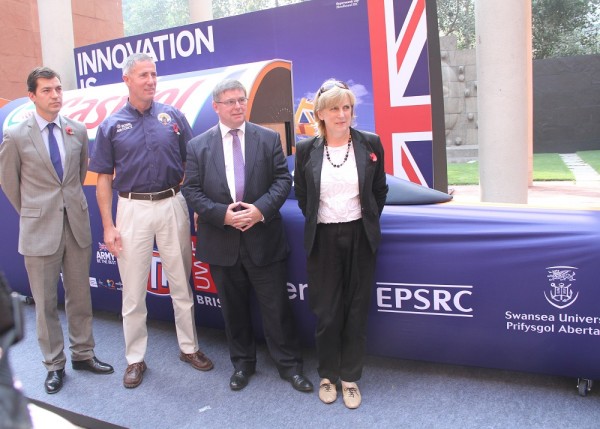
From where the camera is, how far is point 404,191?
2865 mm

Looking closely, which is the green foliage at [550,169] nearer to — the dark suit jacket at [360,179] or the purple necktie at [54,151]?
the dark suit jacket at [360,179]

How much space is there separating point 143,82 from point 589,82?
52.1 ft

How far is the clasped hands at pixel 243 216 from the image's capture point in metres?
2.62

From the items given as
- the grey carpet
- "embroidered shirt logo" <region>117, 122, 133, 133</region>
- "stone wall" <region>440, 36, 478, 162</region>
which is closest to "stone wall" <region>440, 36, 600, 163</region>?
"stone wall" <region>440, 36, 478, 162</region>

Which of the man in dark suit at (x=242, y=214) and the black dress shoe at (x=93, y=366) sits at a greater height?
the man in dark suit at (x=242, y=214)

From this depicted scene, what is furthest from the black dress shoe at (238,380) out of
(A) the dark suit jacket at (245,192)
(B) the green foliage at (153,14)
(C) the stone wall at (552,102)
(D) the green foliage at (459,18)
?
(B) the green foliage at (153,14)

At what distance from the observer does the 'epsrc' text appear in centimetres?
255

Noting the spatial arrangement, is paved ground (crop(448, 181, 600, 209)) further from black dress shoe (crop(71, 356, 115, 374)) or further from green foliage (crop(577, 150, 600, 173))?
black dress shoe (crop(71, 356, 115, 374))

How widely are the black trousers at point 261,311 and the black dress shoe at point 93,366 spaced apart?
31.1 inches

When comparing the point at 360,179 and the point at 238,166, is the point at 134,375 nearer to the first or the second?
the point at 238,166

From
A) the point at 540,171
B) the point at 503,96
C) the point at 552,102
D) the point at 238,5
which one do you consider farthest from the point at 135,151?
the point at 238,5

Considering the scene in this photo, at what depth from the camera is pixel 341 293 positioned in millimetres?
2613

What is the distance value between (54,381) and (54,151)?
49.9 inches

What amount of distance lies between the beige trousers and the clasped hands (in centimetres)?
49
